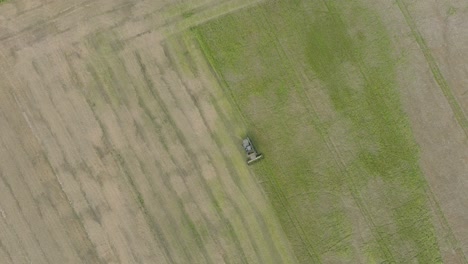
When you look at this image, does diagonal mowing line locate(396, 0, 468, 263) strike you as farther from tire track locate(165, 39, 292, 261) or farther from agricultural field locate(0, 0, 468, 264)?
tire track locate(165, 39, 292, 261)

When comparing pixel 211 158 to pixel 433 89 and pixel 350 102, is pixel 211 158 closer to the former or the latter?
pixel 350 102

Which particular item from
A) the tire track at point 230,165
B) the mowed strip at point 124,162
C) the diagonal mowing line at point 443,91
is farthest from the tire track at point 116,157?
the diagonal mowing line at point 443,91

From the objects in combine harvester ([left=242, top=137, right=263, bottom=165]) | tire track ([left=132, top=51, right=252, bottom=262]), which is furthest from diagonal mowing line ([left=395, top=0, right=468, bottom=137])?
tire track ([left=132, top=51, right=252, bottom=262])

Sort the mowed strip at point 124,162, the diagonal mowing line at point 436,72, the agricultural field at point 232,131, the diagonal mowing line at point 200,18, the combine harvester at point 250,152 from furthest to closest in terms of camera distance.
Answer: the diagonal mowing line at point 200,18, the diagonal mowing line at point 436,72, the combine harvester at point 250,152, the agricultural field at point 232,131, the mowed strip at point 124,162

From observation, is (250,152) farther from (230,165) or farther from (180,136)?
(180,136)

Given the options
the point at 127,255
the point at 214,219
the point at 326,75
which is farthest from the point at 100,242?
the point at 326,75

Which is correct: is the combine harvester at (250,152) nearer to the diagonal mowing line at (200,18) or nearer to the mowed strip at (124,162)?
the mowed strip at (124,162)
